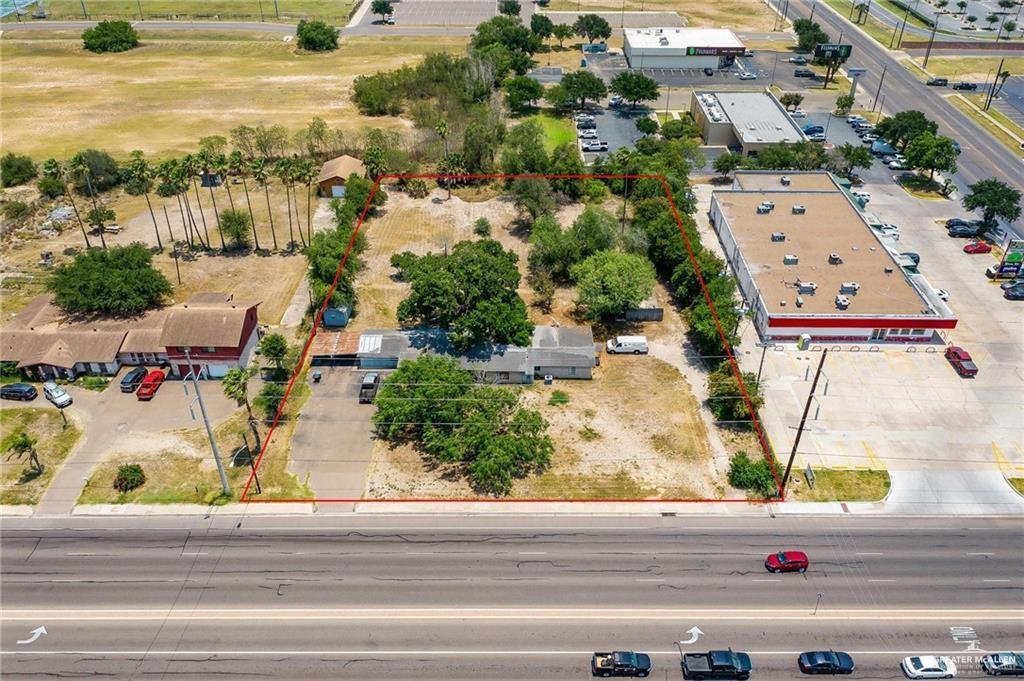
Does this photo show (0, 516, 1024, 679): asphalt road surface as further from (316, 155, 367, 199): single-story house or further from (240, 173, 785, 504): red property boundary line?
(316, 155, 367, 199): single-story house

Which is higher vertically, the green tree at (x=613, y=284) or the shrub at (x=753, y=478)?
the green tree at (x=613, y=284)

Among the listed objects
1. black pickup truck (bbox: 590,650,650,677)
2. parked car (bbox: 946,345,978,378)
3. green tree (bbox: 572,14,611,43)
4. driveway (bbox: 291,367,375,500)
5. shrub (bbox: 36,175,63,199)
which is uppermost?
green tree (bbox: 572,14,611,43)

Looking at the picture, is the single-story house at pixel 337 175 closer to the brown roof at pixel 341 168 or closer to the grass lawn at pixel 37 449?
the brown roof at pixel 341 168

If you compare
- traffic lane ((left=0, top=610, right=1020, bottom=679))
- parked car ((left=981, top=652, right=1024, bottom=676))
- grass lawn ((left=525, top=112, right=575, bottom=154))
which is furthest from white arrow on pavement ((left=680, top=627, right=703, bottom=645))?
grass lawn ((left=525, top=112, right=575, bottom=154))

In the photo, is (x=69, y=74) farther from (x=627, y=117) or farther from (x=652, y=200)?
(x=652, y=200)

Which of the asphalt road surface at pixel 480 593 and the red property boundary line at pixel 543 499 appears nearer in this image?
the asphalt road surface at pixel 480 593

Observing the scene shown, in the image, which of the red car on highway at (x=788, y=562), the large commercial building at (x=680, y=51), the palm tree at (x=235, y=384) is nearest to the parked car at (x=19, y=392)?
the palm tree at (x=235, y=384)
